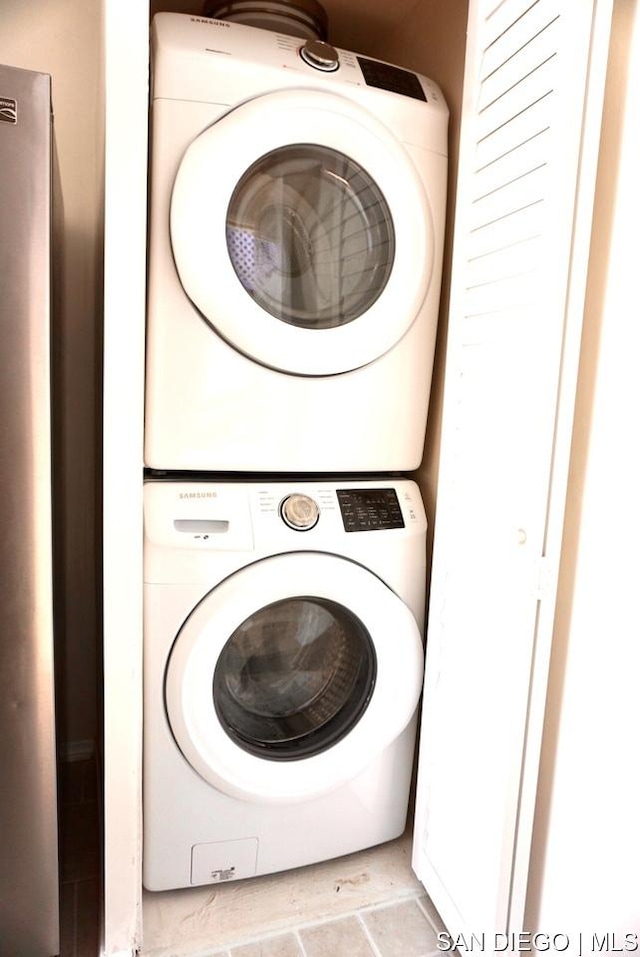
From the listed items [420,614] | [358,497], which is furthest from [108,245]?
[420,614]

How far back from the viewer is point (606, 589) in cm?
114

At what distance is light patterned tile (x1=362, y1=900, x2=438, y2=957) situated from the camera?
1.45 meters

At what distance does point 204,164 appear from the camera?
1.30m

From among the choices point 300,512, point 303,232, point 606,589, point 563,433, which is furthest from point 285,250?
point 606,589

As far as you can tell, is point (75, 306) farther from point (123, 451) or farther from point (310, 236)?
point (123, 451)

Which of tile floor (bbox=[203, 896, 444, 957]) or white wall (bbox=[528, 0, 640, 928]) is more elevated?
white wall (bbox=[528, 0, 640, 928])

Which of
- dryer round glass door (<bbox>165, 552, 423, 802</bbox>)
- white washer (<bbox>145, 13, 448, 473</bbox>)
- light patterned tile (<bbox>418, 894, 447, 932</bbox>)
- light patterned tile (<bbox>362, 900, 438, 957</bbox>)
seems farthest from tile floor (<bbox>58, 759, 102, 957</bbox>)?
white washer (<bbox>145, 13, 448, 473</bbox>)

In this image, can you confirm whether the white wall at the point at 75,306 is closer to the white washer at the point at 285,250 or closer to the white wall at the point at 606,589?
the white washer at the point at 285,250

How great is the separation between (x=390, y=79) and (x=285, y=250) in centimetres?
45

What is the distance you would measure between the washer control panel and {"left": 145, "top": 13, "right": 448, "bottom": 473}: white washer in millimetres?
69

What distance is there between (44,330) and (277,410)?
0.51m

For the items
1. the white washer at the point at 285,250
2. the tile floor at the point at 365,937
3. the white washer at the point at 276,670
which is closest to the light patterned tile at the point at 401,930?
the tile floor at the point at 365,937

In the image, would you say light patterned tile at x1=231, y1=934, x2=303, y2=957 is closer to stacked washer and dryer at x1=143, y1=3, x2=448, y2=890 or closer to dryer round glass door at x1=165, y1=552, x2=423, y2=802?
stacked washer and dryer at x1=143, y1=3, x2=448, y2=890

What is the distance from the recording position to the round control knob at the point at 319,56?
4.61 ft
